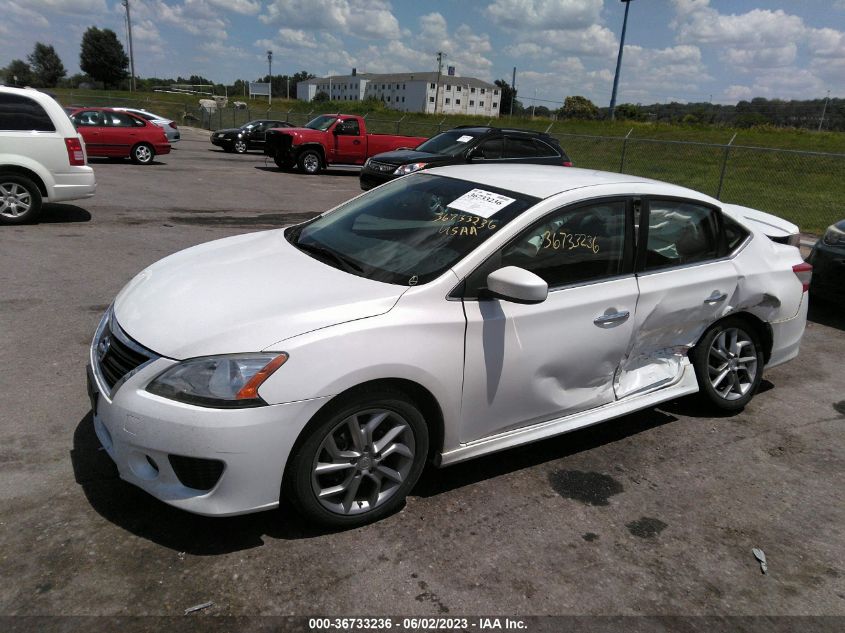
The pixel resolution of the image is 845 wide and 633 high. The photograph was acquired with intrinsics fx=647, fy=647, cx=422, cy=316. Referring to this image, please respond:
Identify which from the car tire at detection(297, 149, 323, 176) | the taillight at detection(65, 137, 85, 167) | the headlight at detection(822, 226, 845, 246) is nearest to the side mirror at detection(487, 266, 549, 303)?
the headlight at detection(822, 226, 845, 246)

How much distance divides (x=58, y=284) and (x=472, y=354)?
513 centimetres

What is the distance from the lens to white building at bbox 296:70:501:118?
11925 centimetres

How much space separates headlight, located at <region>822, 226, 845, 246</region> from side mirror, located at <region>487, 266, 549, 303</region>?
5484 mm

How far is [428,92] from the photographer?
118312 mm

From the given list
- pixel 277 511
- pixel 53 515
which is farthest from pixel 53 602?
pixel 277 511

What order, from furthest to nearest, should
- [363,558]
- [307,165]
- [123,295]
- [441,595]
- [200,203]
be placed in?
[307,165], [200,203], [123,295], [363,558], [441,595]

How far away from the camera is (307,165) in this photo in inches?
795

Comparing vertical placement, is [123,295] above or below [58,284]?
above

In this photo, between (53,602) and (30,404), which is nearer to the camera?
(53,602)

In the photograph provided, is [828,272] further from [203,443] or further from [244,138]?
[244,138]

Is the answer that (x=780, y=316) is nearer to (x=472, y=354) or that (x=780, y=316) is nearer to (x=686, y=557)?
(x=686, y=557)

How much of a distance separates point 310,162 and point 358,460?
18422 millimetres

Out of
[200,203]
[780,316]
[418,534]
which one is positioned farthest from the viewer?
[200,203]

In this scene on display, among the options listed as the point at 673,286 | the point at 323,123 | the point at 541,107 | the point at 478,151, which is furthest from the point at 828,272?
the point at 541,107
